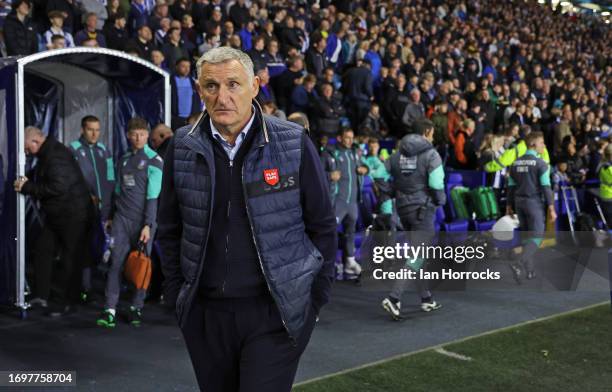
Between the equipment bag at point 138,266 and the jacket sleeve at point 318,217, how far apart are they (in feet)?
13.9

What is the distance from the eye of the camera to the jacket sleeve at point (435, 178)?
8078mm

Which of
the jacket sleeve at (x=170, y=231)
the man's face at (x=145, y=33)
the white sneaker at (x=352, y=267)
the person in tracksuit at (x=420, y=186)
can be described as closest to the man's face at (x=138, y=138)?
the person in tracksuit at (x=420, y=186)

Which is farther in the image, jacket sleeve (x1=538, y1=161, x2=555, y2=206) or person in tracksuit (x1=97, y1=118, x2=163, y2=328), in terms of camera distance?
jacket sleeve (x1=538, y1=161, x2=555, y2=206)

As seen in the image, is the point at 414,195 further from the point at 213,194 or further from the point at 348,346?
the point at 213,194

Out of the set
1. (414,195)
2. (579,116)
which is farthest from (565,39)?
(414,195)

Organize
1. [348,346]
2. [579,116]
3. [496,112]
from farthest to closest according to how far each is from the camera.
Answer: [579,116] < [496,112] < [348,346]

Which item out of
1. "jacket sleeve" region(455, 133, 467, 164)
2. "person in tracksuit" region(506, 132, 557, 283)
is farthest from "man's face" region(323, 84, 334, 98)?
"person in tracksuit" region(506, 132, 557, 283)

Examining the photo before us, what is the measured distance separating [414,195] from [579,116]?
1391 cm

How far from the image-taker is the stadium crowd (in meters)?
11.5

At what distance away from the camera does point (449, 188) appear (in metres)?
12.4

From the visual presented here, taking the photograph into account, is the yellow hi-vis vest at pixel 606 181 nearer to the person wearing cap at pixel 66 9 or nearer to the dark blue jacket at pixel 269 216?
the person wearing cap at pixel 66 9

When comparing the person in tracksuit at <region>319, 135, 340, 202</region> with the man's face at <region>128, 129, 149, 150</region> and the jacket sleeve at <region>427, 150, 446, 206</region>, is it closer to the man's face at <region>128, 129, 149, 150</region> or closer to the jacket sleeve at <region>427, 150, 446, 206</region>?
the jacket sleeve at <region>427, 150, 446, 206</region>

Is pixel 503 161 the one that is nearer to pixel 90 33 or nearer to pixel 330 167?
pixel 330 167

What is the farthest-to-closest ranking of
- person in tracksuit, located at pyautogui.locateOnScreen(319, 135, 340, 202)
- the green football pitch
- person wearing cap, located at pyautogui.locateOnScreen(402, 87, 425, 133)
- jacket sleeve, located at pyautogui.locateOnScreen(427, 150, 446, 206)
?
person wearing cap, located at pyautogui.locateOnScreen(402, 87, 425, 133) < person in tracksuit, located at pyautogui.locateOnScreen(319, 135, 340, 202) < jacket sleeve, located at pyautogui.locateOnScreen(427, 150, 446, 206) < the green football pitch
